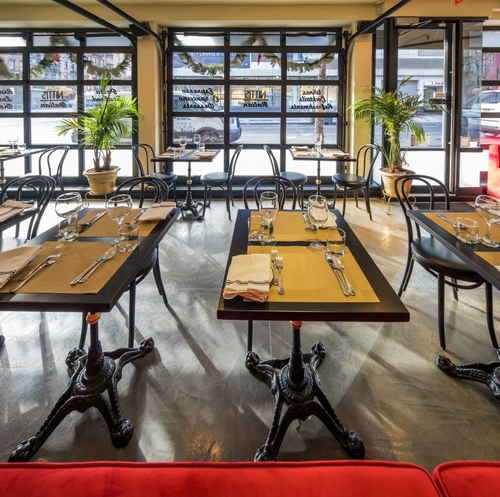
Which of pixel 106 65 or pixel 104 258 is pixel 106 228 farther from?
pixel 106 65

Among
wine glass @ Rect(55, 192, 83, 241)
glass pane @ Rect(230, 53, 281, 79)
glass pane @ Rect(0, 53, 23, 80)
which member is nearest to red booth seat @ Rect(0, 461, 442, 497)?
wine glass @ Rect(55, 192, 83, 241)

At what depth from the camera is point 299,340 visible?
1.81 m

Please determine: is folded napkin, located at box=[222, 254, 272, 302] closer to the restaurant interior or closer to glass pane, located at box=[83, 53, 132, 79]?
the restaurant interior

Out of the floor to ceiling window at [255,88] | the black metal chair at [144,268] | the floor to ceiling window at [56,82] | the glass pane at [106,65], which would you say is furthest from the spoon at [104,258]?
the glass pane at [106,65]

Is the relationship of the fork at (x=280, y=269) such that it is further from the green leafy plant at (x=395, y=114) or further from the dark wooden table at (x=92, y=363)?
the green leafy plant at (x=395, y=114)

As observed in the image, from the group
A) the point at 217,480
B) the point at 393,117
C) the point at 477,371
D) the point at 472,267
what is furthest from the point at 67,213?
the point at 393,117

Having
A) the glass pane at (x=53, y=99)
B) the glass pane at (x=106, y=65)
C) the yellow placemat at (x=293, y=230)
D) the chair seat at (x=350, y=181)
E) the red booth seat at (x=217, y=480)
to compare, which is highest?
the glass pane at (x=106, y=65)

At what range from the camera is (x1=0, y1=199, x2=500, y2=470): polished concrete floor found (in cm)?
173

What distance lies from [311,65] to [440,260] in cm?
564

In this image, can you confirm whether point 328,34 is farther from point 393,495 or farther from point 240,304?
point 393,495

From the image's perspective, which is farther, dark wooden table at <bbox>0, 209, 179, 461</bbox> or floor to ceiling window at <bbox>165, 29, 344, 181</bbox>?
floor to ceiling window at <bbox>165, 29, 344, 181</bbox>

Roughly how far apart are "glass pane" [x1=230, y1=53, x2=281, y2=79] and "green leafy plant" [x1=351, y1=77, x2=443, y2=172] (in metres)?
1.71

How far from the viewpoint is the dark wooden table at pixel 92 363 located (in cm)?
138

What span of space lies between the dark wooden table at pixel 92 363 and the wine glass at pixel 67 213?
0.06m
